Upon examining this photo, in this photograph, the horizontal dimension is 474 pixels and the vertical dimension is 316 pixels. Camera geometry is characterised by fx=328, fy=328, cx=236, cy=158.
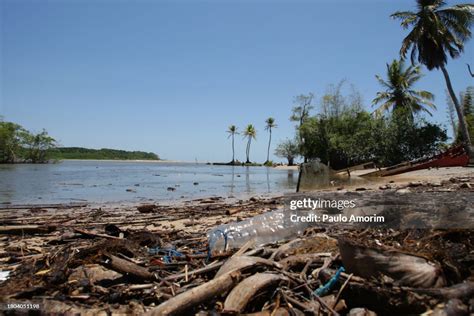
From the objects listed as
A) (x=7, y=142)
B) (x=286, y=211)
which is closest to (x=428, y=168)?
(x=286, y=211)

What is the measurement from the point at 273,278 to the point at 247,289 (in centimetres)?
28

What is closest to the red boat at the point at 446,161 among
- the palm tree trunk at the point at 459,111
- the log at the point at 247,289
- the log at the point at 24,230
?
the palm tree trunk at the point at 459,111

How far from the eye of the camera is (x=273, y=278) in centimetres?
295

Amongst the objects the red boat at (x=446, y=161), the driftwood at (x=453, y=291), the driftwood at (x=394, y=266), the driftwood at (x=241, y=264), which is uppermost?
the red boat at (x=446, y=161)

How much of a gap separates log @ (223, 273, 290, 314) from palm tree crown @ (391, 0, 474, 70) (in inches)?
1042

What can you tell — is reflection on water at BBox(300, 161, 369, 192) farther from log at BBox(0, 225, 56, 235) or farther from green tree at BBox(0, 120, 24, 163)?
green tree at BBox(0, 120, 24, 163)

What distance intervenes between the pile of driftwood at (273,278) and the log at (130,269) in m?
0.01

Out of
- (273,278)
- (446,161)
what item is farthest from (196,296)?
(446,161)

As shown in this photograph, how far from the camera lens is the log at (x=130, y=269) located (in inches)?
138

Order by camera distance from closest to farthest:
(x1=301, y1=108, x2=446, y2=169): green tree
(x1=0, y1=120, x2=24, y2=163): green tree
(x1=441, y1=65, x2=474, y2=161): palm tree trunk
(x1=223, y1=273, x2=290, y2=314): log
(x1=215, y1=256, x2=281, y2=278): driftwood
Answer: (x1=223, y1=273, x2=290, y2=314): log → (x1=215, y1=256, x2=281, y2=278): driftwood → (x1=441, y1=65, x2=474, y2=161): palm tree trunk → (x1=301, y1=108, x2=446, y2=169): green tree → (x1=0, y1=120, x2=24, y2=163): green tree

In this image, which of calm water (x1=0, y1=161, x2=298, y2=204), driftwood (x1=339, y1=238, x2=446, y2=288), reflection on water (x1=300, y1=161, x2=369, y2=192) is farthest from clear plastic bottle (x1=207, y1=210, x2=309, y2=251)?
calm water (x1=0, y1=161, x2=298, y2=204)

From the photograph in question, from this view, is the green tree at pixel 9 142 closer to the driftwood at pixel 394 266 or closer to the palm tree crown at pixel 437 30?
the palm tree crown at pixel 437 30

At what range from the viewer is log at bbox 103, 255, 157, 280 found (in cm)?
350

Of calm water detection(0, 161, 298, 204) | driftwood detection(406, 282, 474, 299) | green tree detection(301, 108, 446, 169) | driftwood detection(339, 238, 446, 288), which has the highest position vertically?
green tree detection(301, 108, 446, 169)
